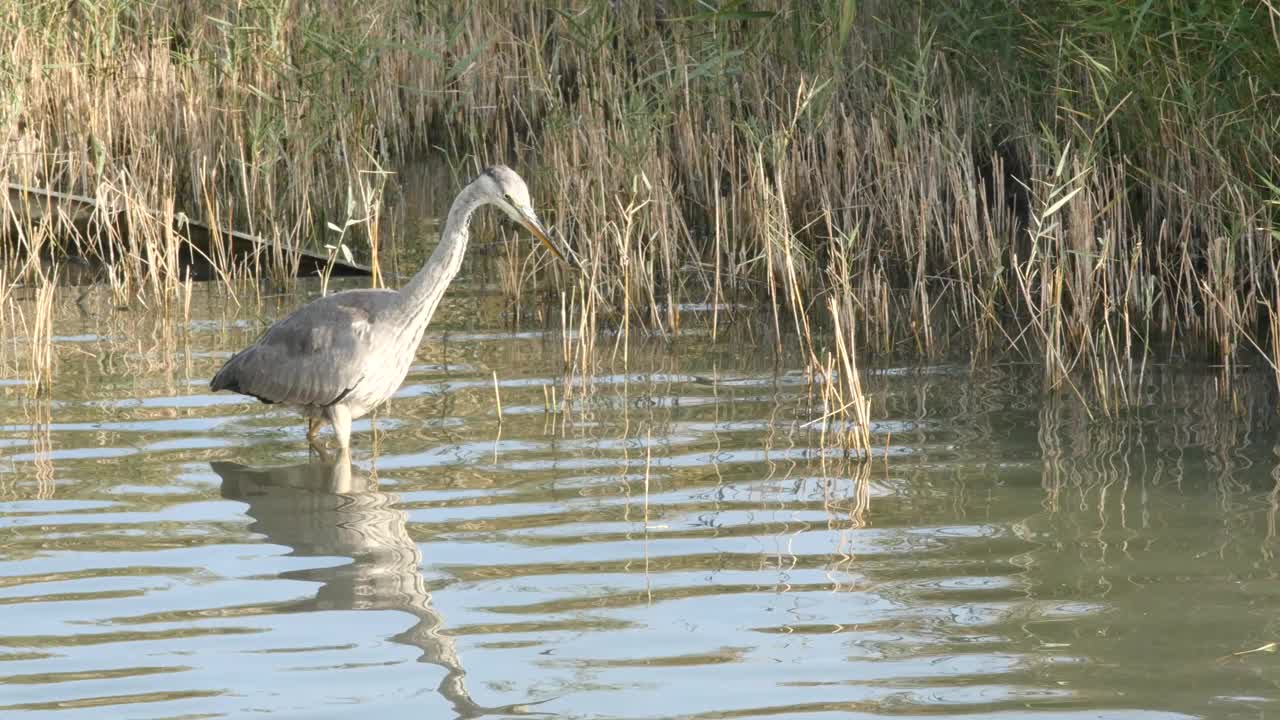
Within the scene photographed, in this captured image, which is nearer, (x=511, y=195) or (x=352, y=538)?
(x=352, y=538)

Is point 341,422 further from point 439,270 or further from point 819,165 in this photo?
point 819,165

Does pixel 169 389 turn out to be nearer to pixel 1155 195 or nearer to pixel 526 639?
pixel 526 639

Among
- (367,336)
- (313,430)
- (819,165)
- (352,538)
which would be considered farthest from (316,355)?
(819,165)

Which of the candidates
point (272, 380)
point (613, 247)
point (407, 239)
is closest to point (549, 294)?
point (613, 247)

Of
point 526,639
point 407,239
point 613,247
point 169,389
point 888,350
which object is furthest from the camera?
point 407,239

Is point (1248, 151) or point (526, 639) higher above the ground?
point (1248, 151)

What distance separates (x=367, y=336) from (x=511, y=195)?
735mm

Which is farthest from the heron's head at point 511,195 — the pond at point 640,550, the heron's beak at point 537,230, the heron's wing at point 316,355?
the pond at point 640,550

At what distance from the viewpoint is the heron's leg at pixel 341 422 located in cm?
591

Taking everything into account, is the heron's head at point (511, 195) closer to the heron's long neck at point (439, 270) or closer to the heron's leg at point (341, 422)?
the heron's long neck at point (439, 270)

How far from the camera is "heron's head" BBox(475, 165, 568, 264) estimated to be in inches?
227

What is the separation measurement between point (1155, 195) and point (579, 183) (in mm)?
2851

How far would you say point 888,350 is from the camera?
24.1ft

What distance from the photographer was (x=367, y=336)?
585 centimetres
